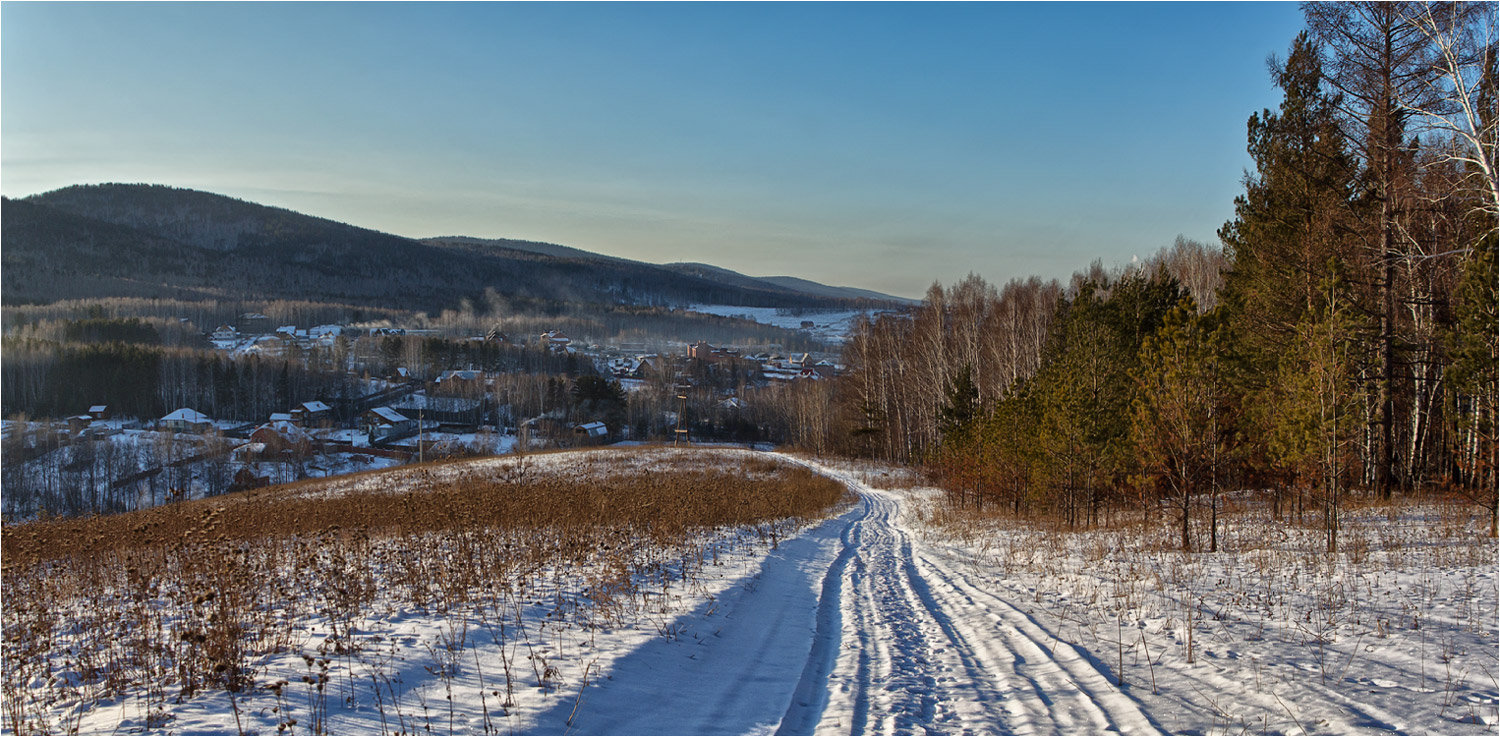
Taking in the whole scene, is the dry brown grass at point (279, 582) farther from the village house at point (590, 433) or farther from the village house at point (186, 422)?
the village house at point (186, 422)

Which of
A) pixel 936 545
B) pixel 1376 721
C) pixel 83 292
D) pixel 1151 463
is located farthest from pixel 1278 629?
pixel 83 292

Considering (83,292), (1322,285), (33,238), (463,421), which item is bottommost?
(463,421)

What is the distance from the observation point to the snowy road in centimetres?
498

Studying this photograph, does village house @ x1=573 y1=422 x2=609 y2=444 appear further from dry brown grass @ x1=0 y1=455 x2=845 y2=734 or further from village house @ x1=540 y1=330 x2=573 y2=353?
dry brown grass @ x1=0 y1=455 x2=845 y2=734

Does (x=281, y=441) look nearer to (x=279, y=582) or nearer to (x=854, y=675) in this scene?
(x=279, y=582)

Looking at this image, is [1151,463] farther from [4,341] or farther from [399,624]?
[4,341]

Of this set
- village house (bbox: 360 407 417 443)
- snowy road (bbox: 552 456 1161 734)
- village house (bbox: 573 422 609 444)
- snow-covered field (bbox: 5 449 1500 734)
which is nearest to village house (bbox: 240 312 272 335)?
village house (bbox: 360 407 417 443)

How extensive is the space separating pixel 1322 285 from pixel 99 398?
12177 cm

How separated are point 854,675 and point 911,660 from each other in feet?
2.68

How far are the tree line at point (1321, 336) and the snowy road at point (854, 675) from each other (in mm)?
8201

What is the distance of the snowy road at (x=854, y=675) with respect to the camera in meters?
4.98

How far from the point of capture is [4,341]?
9525 centimetres

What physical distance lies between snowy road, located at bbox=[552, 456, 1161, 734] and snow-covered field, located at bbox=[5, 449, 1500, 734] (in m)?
0.03

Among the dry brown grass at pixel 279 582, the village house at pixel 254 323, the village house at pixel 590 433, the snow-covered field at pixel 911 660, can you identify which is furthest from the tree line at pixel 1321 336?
the village house at pixel 254 323
